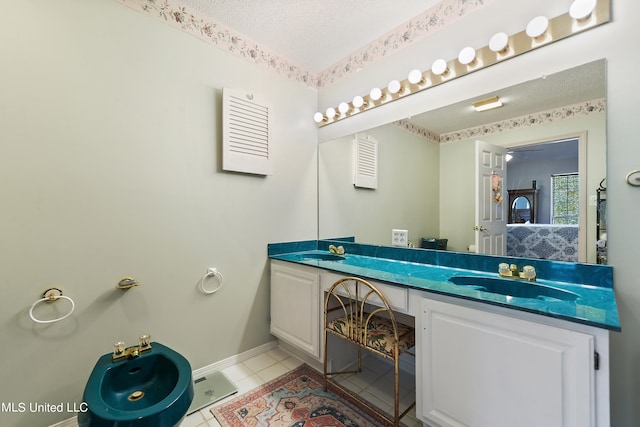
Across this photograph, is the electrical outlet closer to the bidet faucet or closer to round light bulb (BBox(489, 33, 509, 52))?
round light bulb (BBox(489, 33, 509, 52))

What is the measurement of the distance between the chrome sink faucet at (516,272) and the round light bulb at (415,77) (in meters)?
1.20

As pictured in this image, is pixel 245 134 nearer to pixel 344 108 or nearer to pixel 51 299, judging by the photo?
pixel 344 108

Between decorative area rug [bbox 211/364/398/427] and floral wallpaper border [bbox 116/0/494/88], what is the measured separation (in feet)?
7.42

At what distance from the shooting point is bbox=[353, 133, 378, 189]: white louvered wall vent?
85.0 inches

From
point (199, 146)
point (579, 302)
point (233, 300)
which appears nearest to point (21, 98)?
point (199, 146)

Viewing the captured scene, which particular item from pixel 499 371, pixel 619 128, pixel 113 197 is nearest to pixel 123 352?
pixel 113 197

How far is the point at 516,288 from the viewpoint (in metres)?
1.33

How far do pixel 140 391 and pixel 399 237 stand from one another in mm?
1734

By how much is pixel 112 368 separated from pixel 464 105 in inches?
90.4

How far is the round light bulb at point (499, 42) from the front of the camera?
1.40 m

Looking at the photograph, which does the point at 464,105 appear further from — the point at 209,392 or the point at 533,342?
the point at 209,392

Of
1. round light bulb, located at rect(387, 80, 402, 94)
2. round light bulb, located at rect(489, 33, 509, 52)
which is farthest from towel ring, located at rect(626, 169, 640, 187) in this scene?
round light bulb, located at rect(387, 80, 402, 94)

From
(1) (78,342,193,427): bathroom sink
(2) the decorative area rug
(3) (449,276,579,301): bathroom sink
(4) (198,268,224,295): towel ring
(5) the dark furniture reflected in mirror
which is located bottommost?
(2) the decorative area rug

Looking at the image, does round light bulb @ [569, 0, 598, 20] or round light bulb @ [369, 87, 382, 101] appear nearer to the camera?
round light bulb @ [569, 0, 598, 20]
